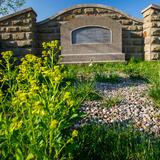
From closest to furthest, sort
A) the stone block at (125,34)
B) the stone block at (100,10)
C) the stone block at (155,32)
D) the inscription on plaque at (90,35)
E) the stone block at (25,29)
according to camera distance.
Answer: the stone block at (25,29), the stone block at (155,32), the inscription on plaque at (90,35), the stone block at (125,34), the stone block at (100,10)

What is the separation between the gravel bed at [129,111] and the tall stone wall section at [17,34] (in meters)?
6.68

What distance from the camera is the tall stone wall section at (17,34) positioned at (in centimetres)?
1253

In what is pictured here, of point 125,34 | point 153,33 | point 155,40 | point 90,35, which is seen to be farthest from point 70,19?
point 155,40

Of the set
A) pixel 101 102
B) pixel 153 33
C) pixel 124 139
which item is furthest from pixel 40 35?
pixel 124 139

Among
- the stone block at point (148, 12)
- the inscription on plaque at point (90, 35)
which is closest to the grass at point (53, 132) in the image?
the inscription on plaque at point (90, 35)

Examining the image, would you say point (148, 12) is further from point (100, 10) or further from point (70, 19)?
point (70, 19)

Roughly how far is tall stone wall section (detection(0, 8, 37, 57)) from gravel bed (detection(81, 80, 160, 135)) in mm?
6683

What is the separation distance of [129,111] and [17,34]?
8548 millimetres

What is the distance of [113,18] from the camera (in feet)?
43.6

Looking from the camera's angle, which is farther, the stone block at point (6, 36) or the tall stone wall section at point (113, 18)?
the tall stone wall section at point (113, 18)

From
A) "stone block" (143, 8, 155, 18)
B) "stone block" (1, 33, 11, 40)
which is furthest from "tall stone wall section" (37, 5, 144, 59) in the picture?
"stone block" (1, 33, 11, 40)

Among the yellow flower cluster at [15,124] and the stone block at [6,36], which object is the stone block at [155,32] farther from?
the yellow flower cluster at [15,124]

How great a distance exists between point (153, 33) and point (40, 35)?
431 centimetres

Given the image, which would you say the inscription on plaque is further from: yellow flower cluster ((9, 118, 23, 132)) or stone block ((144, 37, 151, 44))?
yellow flower cluster ((9, 118, 23, 132))
